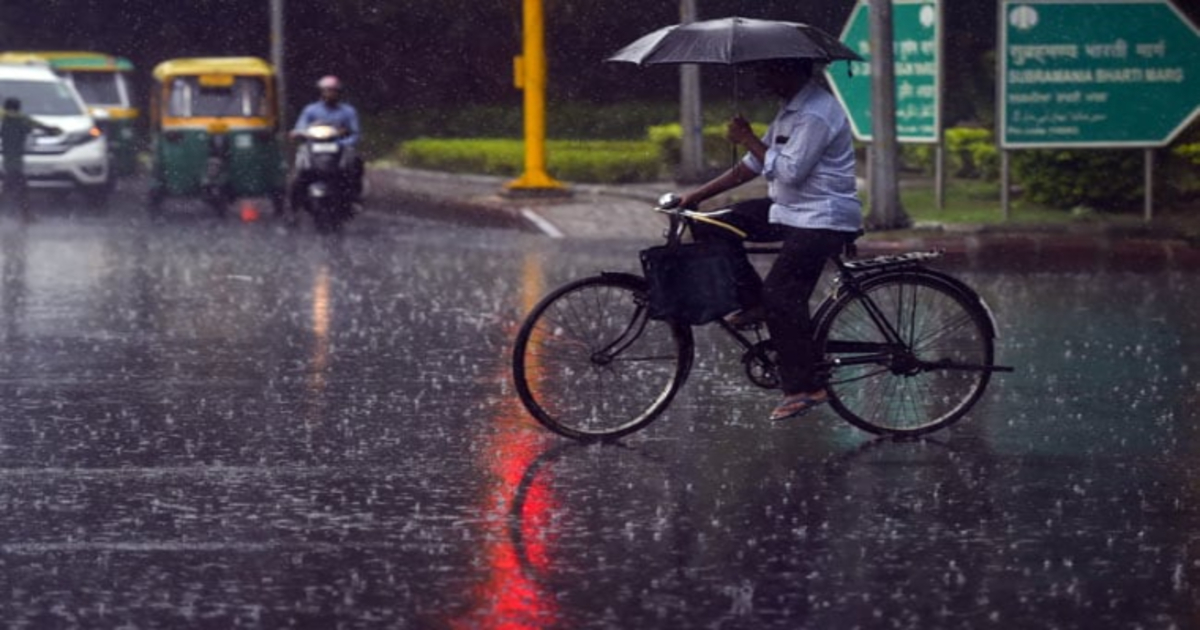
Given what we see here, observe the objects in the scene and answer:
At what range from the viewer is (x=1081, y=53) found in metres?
22.0

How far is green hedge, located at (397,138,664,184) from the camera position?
31375 mm

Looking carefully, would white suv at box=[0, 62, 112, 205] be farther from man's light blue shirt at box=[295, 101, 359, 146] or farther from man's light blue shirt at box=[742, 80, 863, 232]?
man's light blue shirt at box=[742, 80, 863, 232]

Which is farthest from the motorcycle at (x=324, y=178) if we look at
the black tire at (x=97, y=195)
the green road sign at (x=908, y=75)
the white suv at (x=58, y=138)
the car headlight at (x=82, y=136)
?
the green road sign at (x=908, y=75)

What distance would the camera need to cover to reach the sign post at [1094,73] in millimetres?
21797

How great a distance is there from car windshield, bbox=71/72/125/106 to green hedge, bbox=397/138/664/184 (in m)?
5.13

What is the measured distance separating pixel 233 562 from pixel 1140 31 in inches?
651

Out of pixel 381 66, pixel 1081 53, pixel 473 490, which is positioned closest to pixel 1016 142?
pixel 1081 53

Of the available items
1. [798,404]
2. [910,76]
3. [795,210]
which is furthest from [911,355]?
[910,76]

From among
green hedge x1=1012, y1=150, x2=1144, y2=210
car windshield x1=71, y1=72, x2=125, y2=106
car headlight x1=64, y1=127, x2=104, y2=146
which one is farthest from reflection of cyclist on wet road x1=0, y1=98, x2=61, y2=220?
green hedge x1=1012, y1=150, x2=1144, y2=210

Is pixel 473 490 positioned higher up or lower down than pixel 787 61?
lower down

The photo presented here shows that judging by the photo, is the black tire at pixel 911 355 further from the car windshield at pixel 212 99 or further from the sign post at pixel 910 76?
the car windshield at pixel 212 99

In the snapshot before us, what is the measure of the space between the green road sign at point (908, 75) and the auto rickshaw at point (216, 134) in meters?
6.70

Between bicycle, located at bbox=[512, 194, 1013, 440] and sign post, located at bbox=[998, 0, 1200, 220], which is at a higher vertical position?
sign post, located at bbox=[998, 0, 1200, 220]

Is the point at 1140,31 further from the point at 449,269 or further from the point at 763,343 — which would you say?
the point at 763,343
